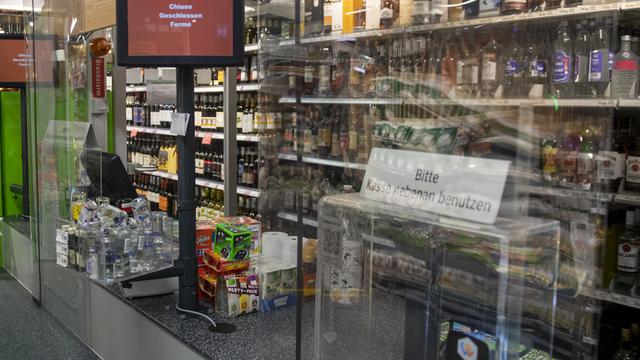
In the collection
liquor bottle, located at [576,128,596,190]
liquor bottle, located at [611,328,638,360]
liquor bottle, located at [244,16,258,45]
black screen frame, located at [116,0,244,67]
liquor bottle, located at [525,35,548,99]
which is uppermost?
liquor bottle, located at [244,16,258,45]

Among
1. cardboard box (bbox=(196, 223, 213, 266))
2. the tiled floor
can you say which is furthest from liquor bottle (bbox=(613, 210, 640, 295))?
the tiled floor

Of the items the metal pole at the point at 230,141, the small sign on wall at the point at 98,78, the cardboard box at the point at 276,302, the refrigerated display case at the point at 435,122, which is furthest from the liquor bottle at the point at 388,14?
the metal pole at the point at 230,141

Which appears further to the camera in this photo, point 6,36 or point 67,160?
point 6,36

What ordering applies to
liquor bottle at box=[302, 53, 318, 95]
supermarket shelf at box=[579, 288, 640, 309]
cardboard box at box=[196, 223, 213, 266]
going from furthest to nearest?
supermarket shelf at box=[579, 288, 640, 309]
cardboard box at box=[196, 223, 213, 266]
liquor bottle at box=[302, 53, 318, 95]

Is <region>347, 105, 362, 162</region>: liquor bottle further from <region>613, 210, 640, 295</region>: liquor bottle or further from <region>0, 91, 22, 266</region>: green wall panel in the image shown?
<region>0, 91, 22, 266</region>: green wall panel

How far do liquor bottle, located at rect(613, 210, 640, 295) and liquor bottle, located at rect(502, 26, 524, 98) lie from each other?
86.2 inches

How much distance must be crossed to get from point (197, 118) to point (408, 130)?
5.20 meters

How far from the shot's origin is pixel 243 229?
98.1 inches

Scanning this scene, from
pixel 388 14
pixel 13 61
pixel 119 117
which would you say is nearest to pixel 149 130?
pixel 13 61

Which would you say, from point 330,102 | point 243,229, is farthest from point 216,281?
point 330,102

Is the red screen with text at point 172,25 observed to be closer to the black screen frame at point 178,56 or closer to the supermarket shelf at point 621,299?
the black screen frame at point 178,56

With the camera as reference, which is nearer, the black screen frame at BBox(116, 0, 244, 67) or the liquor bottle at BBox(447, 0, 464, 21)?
the liquor bottle at BBox(447, 0, 464, 21)

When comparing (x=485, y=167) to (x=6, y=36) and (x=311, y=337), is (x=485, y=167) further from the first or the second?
(x=6, y=36)

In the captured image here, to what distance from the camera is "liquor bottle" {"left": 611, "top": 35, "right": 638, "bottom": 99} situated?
2.91 m
